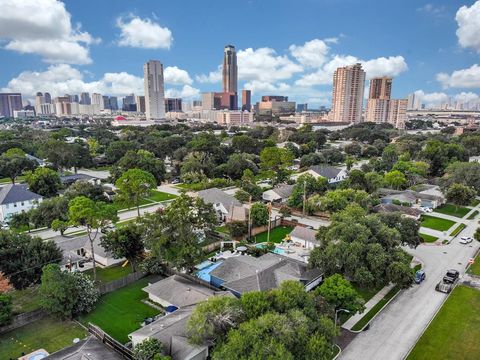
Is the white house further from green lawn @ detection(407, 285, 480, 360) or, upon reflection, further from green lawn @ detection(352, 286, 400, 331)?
green lawn @ detection(407, 285, 480, 360)

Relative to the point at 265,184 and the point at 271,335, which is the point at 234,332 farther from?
the point at 265,184

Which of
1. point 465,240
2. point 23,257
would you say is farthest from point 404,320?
point 23,257

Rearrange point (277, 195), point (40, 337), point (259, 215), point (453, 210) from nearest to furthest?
point (40, 337) → point (259, 215) → point (453, 210) → point (277, 195)

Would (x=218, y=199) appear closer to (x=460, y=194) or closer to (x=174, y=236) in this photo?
(x=174, y=236)

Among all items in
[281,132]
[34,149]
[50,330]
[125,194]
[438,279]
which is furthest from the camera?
[281,132]

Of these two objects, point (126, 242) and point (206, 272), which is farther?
point (206, 272)

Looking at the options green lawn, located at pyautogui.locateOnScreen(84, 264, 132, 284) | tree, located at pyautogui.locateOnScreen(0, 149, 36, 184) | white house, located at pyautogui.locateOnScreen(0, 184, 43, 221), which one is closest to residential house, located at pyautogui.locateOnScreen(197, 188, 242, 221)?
green lawn, located at pyautogui.locateOnScreen(84, 264, 132, 284)

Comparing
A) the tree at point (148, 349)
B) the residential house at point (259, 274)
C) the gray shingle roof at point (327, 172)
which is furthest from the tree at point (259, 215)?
the gray shingle roof at point (327, 172)

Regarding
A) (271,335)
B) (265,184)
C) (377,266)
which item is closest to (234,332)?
(271,335)
